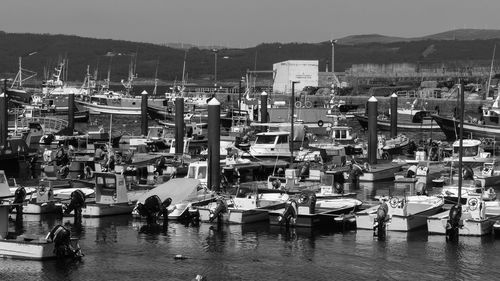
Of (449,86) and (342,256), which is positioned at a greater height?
(449,86)

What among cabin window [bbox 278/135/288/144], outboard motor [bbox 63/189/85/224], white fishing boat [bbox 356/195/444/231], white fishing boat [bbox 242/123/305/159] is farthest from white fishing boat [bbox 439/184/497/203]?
cabin window [bbox 278/135/288/144]

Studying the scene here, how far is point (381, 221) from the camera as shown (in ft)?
102

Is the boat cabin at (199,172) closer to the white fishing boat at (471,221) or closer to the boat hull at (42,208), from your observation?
the boat hull at (42,208)

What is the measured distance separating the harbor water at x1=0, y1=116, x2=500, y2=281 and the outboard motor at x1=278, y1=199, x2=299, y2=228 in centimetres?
34

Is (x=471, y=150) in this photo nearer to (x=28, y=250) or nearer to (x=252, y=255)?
(x=252, y=255)

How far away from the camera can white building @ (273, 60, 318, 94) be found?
4887 inches

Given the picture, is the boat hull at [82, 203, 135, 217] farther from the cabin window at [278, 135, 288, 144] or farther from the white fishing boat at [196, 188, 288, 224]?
the cabin window at [278, 135, 288, 144]

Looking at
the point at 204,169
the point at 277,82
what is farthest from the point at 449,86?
the point at 204,169

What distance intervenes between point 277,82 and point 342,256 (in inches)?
4027

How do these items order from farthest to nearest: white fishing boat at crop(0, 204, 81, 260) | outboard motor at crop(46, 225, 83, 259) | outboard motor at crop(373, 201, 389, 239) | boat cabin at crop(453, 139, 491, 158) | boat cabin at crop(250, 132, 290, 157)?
boat cabin at crop(250, 132, 290, 157) → boat cabin at crop(453, 139, 491, 158) → outboard motor at crop(373, 201, 389, 239) → outboard motor at crop(46, 225, 83, 259) → white fishing boat at crop(0, 204, 81, 260)

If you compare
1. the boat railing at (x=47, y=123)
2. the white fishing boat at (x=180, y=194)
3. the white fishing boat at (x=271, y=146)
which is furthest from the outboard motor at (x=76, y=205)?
the boat railing at (x=47, y=123)

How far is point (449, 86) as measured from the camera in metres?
136

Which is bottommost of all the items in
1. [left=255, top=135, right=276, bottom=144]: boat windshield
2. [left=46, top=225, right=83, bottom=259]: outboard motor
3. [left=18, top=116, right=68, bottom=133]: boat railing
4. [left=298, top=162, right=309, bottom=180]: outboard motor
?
[left=46, top=225, right=83, bottom=259]: outboard motor

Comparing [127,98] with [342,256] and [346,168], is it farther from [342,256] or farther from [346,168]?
Answer: [342,256]
